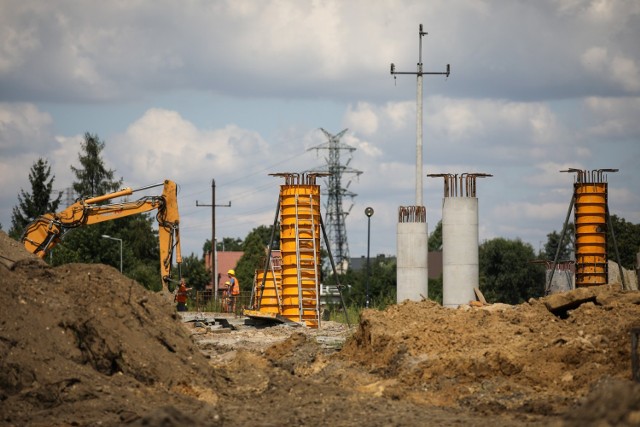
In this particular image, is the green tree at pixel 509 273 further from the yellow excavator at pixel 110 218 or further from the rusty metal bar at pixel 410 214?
the yellow excavator at pixel 110 218

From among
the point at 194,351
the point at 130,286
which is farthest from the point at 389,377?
the point at 130,286

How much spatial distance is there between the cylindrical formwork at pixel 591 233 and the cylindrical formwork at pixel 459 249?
340 centimetres

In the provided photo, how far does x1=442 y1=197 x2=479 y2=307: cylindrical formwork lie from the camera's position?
1446 inches

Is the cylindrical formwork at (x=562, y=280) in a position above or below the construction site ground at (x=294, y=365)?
above

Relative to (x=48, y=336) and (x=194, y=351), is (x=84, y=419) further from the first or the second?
(x=194, y=351)

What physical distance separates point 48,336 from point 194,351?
365 centimetres

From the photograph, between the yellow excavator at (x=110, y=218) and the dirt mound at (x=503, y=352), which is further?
the yellow excavator at (x=110, y=218)

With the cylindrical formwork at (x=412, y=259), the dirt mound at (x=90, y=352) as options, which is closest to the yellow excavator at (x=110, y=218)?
the cylindrical formwork at (x=412, y=259)

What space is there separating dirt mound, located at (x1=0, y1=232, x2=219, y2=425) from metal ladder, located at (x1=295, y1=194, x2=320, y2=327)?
14112 mm

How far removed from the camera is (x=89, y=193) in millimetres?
97062

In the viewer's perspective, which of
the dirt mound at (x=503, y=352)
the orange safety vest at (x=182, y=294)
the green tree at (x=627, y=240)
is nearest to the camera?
the dirt mound at (x=503, y=352)

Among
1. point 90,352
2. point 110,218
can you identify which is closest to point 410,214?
point 110,218

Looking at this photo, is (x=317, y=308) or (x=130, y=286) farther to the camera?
(x=317, y=308)

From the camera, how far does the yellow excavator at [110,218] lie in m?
34.0
